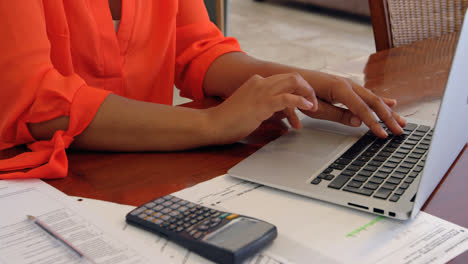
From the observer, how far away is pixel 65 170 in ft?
2.20

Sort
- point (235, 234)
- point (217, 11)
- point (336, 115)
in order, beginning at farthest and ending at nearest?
1. point (217, 11)
2. point (336, 115)
3. point (235, 234)

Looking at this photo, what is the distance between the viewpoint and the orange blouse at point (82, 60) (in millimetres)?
718

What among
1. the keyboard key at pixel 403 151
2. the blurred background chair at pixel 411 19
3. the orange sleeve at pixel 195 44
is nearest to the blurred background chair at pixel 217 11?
the blurred background chair at pixel 411 19

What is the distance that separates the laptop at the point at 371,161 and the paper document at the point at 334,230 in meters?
0.01

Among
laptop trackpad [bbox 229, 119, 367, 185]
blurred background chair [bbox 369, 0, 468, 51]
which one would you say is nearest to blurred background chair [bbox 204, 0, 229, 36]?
blurred background chair [bbox 369, 0, 468, 51]

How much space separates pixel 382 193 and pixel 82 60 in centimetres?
57

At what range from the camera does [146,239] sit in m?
0.53

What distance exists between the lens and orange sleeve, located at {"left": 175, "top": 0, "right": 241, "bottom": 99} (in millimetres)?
1044

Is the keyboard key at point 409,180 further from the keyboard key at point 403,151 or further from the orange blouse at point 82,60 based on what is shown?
the orange blouse at point 82,60

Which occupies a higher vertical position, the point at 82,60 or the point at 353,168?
the point at 82,60

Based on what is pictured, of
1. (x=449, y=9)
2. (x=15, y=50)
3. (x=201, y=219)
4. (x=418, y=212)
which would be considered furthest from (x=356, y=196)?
(x=449, y=9)

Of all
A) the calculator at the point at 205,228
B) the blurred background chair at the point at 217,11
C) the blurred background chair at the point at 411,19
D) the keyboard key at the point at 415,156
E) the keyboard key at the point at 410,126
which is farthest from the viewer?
the blurred background chair at the point at 217,11

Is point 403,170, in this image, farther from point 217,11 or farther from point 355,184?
point 217,11

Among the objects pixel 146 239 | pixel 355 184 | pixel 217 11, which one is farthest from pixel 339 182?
pixel 217 11
